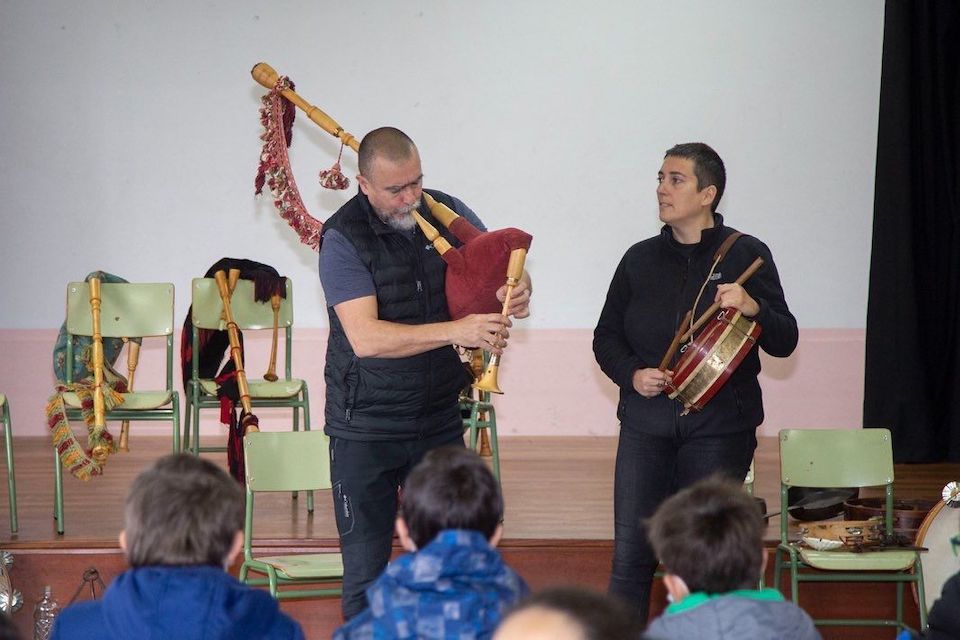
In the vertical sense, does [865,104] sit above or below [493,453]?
above

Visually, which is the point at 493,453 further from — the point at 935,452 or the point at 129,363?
the point at 935,452

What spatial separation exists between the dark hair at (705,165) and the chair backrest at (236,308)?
2591mm

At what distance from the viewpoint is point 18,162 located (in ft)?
22.4

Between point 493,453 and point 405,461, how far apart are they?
1878 mm

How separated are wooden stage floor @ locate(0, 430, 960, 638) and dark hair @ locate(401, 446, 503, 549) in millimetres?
2171

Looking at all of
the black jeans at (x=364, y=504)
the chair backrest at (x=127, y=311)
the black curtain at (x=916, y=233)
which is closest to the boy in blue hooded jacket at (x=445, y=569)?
the black jeans at (x=364, y=504)

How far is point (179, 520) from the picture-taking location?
199 cm

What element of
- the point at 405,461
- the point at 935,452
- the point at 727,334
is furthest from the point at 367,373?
the point at 935,452

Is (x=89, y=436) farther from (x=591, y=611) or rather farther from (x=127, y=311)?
(x=591, y=611)

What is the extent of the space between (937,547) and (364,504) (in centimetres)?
208

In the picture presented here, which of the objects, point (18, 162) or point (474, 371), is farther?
point (18, 162)

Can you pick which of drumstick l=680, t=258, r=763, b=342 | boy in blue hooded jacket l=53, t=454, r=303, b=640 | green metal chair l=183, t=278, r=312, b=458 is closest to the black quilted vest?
drumstick l=680, t=258, r=763, b=342

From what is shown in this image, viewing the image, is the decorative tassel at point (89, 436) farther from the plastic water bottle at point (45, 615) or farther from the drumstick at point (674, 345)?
the drumstick at point (674, 345)

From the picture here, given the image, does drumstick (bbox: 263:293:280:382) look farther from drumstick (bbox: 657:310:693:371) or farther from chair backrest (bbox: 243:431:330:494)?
drumstick (bbox: 657:310:693:371)
